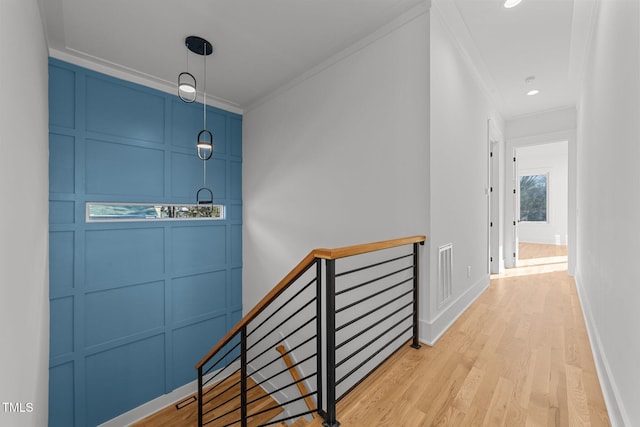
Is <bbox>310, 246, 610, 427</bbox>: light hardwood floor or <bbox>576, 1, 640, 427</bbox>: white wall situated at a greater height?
<bbox>576, 1, 640, 427</bbox>: white wall

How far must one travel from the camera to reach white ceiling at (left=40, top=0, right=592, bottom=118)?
7.34 ft

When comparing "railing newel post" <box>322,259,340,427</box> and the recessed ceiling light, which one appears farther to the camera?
the recessed ceiling light

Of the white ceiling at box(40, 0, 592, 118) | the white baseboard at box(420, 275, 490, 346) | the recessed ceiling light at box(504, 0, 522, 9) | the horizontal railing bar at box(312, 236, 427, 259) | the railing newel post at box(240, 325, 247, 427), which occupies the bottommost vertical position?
the railing newel post at box(240, 325, 247, 427)

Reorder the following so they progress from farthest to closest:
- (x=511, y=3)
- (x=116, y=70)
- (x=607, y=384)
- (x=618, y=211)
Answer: (x=116, y=70)
(x=511, y=3)
(x=607, y=384)
(x=618, y=211)

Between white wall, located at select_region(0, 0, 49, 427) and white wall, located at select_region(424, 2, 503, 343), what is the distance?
2.54m

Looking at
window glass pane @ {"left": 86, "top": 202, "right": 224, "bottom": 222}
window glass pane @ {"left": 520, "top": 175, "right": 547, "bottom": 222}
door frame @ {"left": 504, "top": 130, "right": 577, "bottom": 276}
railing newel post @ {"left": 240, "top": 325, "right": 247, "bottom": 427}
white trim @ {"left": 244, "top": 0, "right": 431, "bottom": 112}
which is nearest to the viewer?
railing newel post @ {"left": 240, "top": 325, "right": 247, "bottom": 427}

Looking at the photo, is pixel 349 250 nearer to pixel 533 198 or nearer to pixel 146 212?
pixel 146 212

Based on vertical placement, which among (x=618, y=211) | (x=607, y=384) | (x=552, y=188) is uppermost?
(x=552, y=188)

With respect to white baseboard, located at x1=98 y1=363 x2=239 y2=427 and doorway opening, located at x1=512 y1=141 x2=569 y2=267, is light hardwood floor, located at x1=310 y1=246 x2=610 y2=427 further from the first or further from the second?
doorway opening, located at x1=512 y1=141 x2=569 y2=267

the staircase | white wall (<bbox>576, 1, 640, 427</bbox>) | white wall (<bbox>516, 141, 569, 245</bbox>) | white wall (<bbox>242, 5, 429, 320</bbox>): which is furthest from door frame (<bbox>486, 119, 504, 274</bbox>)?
the staircase

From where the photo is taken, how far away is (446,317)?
2.43 m

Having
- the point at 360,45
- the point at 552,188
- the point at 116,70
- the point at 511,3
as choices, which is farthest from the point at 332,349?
the point at 552,188

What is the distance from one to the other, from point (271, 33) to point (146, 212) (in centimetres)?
272

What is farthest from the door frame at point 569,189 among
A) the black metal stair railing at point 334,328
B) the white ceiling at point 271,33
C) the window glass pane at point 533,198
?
the window glass pane at point 533,198
